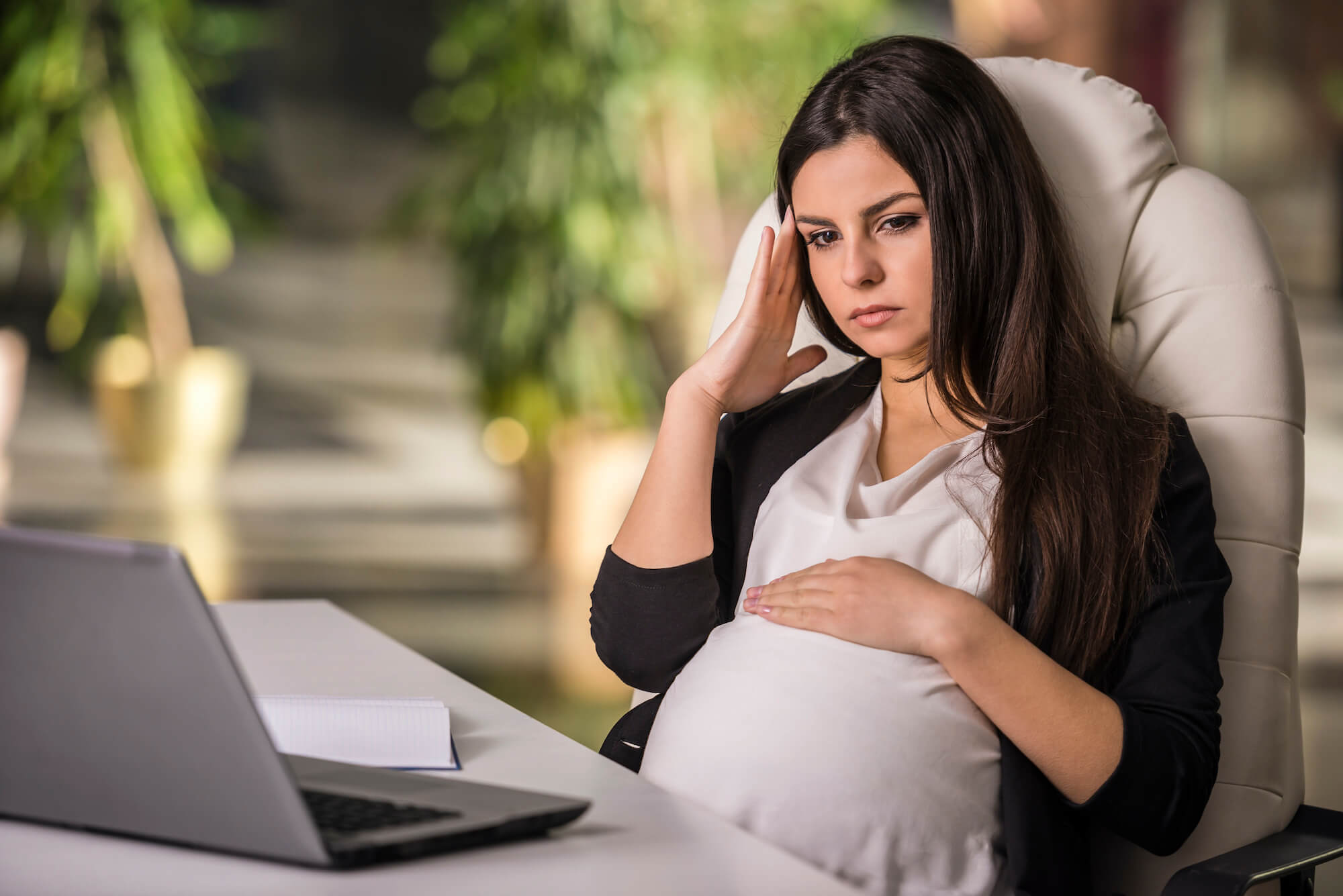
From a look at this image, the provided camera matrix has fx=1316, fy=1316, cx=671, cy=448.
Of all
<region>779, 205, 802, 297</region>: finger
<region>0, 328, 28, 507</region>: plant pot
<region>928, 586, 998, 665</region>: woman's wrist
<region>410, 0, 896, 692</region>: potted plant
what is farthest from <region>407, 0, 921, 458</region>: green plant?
<region>928, 586, 998, 665</region>: woman's wrist

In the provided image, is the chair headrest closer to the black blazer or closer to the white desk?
the black blazer

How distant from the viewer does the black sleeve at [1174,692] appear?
3.32 feet

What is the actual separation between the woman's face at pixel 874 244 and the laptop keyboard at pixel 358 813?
0.67m

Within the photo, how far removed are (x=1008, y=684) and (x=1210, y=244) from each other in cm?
55

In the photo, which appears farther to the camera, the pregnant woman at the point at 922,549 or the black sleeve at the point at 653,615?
the black sleeve at the point at 653,615

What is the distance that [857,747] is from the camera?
1.01 metres

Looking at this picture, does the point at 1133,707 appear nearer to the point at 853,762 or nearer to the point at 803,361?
the point at 853,762

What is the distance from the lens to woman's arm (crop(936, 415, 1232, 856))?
999 millimetres

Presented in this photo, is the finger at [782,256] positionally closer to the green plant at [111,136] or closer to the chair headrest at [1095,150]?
the chair headrest at [1095,150]

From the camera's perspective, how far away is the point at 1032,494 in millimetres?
1126

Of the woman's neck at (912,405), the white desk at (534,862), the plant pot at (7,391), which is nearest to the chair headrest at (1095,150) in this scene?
the woman's neck at (912,405)

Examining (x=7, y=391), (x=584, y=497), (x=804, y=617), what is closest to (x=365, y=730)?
(x=804, y=617)

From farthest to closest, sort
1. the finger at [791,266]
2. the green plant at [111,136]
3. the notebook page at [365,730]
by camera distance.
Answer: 1. the green plant at [111,136]
2. the finger at [791,266]
3. the notebook page at [365,730]

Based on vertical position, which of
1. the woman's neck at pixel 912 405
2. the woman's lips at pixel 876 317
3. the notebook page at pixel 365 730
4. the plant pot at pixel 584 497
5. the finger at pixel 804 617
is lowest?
the plant pot at pixel 584 497
